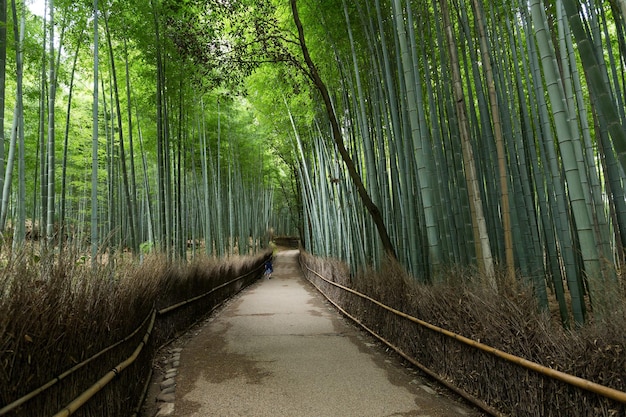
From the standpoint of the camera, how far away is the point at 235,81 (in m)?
5.19

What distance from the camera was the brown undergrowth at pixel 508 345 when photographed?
150cm

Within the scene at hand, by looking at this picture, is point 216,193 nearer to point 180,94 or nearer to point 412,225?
point 180,94

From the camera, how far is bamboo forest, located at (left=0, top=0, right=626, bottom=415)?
2.39 meters

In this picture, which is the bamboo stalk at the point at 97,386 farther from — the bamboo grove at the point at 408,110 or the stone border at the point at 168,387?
the bamboo grove at the point at 408,110

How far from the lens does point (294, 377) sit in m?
2.95

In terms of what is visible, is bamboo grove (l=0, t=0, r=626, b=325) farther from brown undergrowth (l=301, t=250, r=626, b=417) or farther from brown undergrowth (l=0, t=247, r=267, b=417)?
brown undergrowth (l=0, t=247, r=267, b=417)

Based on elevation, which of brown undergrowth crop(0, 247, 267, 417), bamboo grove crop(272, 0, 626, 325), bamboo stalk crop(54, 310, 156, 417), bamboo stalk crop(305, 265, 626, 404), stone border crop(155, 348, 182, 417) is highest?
bamboo grove crop(272, 0, 626, 325)

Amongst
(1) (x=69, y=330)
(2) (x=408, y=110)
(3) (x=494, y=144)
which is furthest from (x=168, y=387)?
(3) (x=494, y=144)

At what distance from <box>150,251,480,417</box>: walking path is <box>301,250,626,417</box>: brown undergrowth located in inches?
8.8

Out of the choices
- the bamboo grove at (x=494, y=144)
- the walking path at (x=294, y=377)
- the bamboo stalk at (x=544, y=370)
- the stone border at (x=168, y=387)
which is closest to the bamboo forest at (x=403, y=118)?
the bamboo grove at (x=494, y=144)

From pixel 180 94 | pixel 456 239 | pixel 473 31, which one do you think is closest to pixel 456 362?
pixel 456 239

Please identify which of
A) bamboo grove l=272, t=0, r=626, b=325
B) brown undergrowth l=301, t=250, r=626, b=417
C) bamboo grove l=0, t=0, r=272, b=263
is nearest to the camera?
brown undergrowth l=301, t=250, r=626, b=417

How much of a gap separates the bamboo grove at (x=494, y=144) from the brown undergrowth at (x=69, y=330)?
2218 millimetres

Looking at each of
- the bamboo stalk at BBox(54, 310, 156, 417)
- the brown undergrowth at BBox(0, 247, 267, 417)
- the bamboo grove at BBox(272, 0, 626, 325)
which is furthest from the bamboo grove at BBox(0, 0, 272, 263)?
the bamboo grove at BBox(272, 0, 626, 325)
